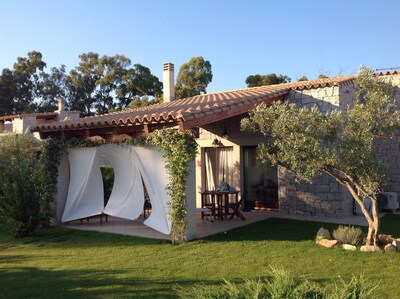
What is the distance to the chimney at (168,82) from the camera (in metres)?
15.5

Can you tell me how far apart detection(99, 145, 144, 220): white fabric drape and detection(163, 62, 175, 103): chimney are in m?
5.59

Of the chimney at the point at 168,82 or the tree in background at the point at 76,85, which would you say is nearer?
the chimney at the point at 168,82

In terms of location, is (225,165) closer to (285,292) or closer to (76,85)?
(285,292)

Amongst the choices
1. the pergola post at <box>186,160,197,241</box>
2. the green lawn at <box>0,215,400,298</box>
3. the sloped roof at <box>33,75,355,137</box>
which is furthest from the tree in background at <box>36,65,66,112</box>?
the pergola post at <box>186,160,197,241</box>

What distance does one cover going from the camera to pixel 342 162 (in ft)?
21.5

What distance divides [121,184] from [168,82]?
6.51 m

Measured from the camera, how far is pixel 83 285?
18.7 ft

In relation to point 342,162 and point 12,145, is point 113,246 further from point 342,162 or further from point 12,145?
point 12,145

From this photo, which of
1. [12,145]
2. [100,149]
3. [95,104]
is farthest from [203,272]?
[95,104]

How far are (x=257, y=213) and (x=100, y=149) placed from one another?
16.2 feet

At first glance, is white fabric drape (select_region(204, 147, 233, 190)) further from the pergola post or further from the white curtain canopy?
the pergola post

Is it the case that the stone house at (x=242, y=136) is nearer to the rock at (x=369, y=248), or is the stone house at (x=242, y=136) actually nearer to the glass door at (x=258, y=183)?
the glass door at (x=258, y=183)

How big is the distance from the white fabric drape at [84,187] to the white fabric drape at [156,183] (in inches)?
79.6

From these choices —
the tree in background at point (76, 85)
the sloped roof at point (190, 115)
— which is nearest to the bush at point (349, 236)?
the sloped roof at point (190, 115)
